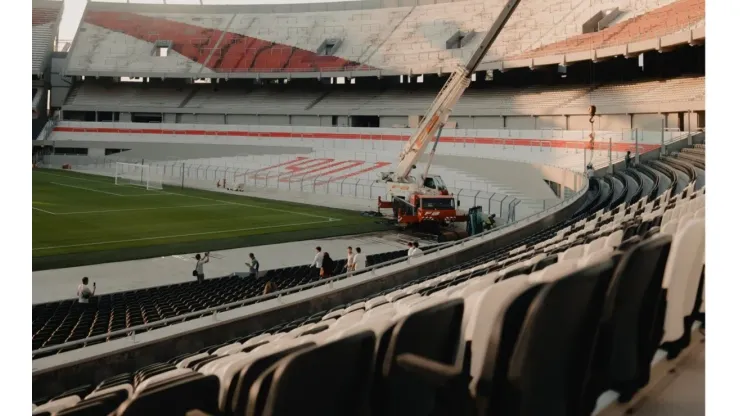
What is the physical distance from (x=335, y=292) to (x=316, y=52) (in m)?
27.3

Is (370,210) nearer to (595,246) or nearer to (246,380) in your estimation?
(595,246)

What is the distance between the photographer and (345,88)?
32438mm

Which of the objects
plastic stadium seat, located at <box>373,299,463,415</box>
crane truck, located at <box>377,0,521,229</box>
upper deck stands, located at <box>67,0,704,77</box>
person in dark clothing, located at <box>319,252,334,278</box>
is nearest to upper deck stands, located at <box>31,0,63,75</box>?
plastic stadium seat, located at <box>373,299,463,415</box>

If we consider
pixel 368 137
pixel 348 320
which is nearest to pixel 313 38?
pixel 368 137

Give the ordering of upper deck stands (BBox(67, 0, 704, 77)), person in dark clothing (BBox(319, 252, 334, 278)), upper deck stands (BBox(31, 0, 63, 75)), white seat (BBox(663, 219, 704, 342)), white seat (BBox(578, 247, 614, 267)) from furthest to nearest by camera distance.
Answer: upper deck stands (BBox(67, 0, 704, 77)) < person in dark clothing (BBox(319, 252, 334, 278)) < upper deck stands (BBox(31, 0, 63, 75)) < white seat (BBox(663, 219, 704, 342)) < white seat (BBox(578, 247, 614, 267))

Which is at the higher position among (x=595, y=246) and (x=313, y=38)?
(x=313, y=38)

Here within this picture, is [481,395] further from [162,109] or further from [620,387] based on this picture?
[162,109]

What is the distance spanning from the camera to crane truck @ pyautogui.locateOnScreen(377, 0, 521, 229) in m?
13.5

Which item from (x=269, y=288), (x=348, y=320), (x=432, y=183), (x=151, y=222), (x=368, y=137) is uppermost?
(x=368, y=137)

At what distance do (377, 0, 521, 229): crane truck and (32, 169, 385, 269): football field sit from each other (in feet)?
2.80

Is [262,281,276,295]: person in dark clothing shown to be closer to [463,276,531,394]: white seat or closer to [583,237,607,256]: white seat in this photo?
[583,237,607,256]: white seat

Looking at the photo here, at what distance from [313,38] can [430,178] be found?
19648 millimetres

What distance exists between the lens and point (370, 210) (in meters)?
16.8

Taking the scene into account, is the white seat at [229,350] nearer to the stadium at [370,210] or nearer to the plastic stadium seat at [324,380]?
the stadium at [370,210]
